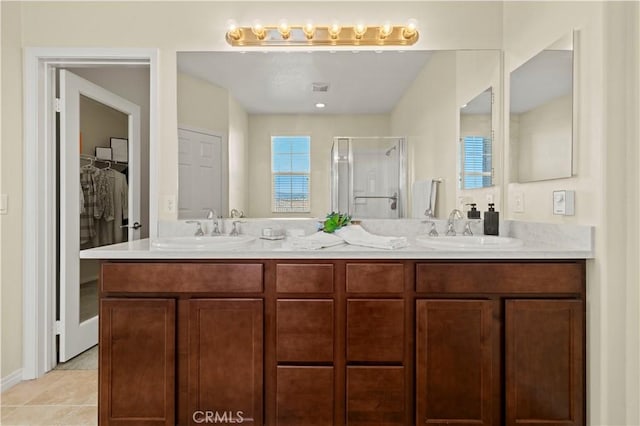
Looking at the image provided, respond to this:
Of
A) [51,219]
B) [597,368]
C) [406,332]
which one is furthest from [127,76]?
[597,368]

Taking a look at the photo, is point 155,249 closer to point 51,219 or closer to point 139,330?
point 139,330

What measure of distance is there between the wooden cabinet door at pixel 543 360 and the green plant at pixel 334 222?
94cm

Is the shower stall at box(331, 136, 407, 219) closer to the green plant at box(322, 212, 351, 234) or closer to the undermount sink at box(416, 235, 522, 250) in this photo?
the green plant at box(322, 212, 351, 234)

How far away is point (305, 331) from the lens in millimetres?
1651

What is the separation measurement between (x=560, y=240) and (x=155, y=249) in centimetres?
187

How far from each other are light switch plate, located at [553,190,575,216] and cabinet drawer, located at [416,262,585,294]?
9.9 inches

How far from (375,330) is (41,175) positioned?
88.1 inches

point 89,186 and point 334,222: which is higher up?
point 89,186

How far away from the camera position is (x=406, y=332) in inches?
64.9

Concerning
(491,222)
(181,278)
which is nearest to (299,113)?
(181,278)

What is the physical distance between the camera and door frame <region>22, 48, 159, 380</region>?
7.52ft

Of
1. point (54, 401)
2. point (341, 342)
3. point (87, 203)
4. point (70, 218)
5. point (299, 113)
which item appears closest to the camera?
point (341, 342)

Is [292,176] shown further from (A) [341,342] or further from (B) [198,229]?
(A) [341,342]

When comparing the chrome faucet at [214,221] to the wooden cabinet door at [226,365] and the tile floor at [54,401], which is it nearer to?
the wooden cabinet door at [226,365]
